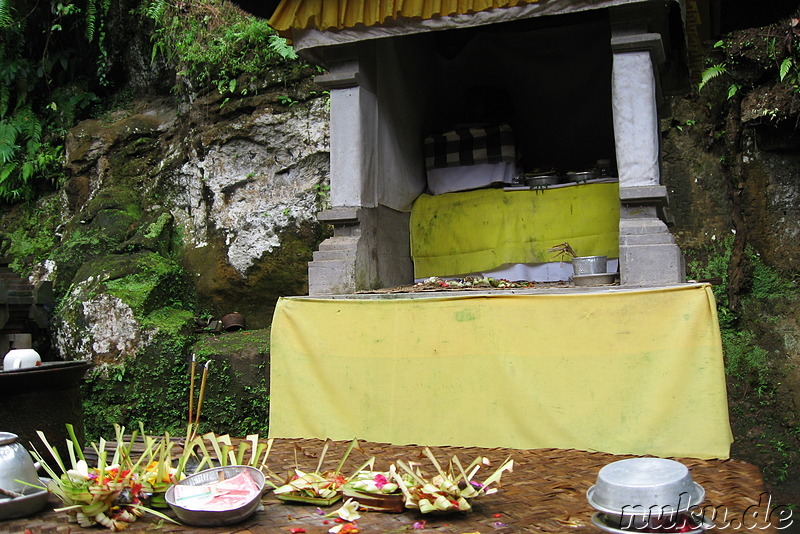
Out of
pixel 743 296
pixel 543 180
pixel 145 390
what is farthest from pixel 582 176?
pixel 145 390

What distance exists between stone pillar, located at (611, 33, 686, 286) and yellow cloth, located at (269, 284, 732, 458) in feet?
2.95

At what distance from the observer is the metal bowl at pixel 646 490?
2.32m

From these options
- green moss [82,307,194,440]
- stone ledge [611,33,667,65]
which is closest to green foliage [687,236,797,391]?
stone ledge [611,33,667,65]

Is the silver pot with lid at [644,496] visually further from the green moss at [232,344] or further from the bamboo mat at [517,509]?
the green moss at [232,344]

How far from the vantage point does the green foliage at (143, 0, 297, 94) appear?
10.2 metres

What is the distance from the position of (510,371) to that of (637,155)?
6.93ft

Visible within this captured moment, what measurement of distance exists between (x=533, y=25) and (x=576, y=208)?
2.46m

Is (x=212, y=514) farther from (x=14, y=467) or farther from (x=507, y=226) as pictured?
(x=507, y=226)

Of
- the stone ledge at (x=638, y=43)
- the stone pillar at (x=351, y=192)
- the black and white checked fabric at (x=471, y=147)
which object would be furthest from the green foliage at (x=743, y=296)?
the stone pillar at (x=351, y=192)

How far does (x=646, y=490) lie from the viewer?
7.66 feet

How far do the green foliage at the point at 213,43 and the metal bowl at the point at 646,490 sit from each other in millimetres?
8506

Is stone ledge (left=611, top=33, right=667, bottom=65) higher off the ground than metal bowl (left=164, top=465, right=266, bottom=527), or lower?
higher

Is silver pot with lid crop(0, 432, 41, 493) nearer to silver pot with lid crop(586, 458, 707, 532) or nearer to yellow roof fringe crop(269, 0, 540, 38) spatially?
silver pot with lid crop(586, 458, 707, 532)

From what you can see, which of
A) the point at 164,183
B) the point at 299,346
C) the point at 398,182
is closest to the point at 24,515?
the point at 299,346
